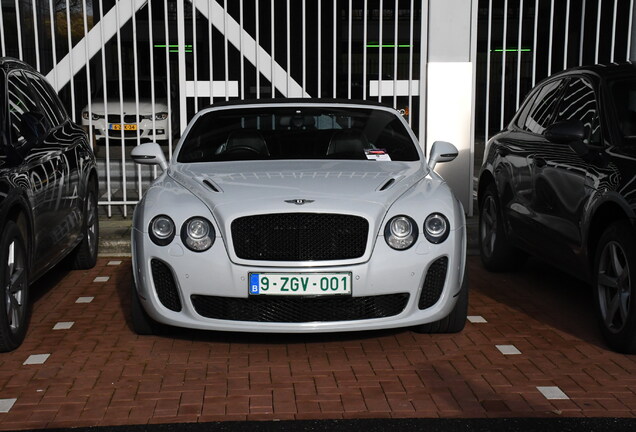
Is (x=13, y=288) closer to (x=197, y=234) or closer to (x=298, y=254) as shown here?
(x=197, y=234)

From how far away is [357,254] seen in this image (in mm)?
4793

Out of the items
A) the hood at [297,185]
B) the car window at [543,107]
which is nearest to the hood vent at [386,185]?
the hood at [297,185]

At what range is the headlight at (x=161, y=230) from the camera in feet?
16.1

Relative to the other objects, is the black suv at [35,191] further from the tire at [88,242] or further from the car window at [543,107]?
the car window at [543,107]

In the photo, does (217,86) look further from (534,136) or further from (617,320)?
(617,320)

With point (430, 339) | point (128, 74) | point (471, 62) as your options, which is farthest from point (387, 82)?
point (128, 74)

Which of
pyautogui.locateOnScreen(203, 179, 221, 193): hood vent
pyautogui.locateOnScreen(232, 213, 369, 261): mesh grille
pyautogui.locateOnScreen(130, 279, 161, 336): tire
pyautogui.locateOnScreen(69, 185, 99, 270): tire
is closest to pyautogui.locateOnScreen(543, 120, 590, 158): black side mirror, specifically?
pyautogui.locateOnScreen(232, 213, 369, 261): mesh grille

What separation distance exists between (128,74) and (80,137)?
2162 cm

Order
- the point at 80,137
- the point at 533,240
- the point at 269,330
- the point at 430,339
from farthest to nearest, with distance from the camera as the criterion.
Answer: the point at 80,137 → the point at 533,240 → the point at 430,339 → the point at 269,330

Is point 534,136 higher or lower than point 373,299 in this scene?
higher

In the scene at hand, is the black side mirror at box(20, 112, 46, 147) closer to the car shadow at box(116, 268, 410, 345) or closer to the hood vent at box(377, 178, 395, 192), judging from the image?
the car shadow at box(116, 268, 410, 345)

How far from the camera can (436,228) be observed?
4961mm

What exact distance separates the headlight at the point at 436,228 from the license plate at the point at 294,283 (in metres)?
0.56

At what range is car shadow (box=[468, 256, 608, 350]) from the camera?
5723 millimetres
